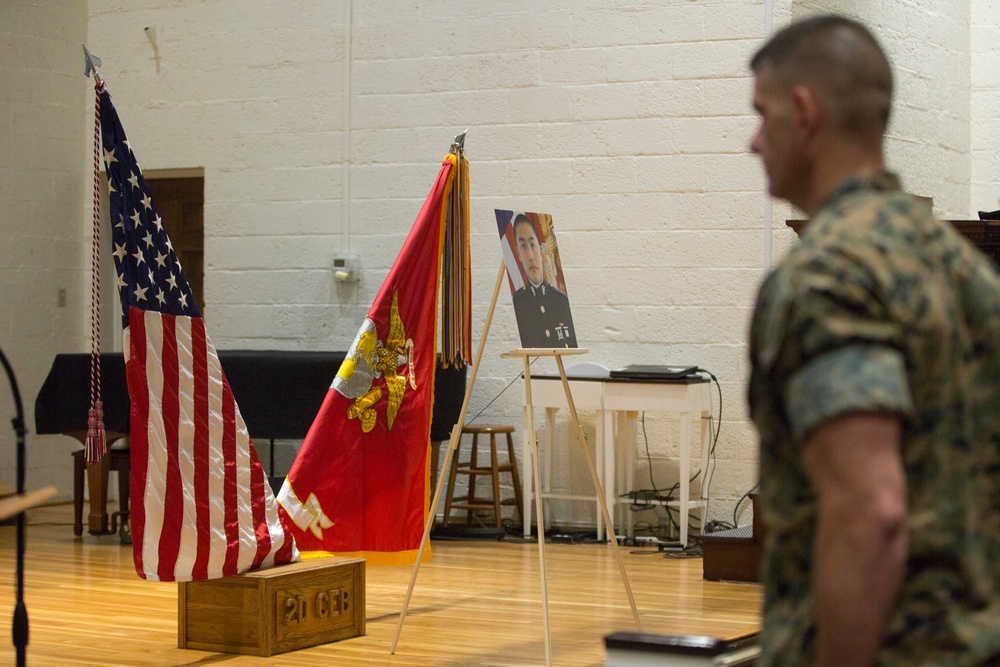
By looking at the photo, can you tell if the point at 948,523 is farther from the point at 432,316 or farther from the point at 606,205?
the point at 606,205

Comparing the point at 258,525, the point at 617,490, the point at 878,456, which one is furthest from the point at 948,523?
the point at 617,490

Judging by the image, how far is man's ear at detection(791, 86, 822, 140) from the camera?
3.73 ft

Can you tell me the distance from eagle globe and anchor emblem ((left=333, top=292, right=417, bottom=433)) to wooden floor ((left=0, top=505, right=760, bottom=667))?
0.75 meters

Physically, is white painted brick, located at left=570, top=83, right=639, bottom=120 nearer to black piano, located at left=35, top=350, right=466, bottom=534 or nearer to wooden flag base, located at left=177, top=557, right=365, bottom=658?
black piano, located at left=35, top=350, right=466, bottom=534

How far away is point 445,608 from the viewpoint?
4.84m

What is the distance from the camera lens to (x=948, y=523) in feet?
3.54

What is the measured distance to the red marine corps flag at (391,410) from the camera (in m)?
4.67

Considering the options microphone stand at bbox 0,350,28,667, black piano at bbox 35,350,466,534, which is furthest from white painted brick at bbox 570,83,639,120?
microphone stand at bbox 0,350,28,667

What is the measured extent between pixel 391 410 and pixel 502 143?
2.67 m

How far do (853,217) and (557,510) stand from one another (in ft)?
19.5

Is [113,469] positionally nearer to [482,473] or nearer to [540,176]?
[482,473]

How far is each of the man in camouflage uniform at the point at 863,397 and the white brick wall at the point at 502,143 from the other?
17.9 feet

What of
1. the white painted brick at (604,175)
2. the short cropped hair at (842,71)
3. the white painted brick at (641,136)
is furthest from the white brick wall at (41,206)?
the short cropped hair at (842,71)

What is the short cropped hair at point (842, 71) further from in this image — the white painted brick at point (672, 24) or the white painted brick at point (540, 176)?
the white painted brick at point (540, 176)
